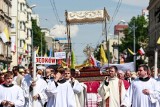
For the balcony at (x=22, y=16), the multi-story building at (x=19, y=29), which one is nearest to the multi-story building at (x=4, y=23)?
the multi-story building at (x=19, y=29)

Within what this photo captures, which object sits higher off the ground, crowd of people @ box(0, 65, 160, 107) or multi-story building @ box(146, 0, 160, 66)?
multi-story building @ box(146, 0, 160, 66)

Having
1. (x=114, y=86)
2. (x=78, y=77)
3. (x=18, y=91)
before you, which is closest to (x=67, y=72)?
(x=18, y=91)

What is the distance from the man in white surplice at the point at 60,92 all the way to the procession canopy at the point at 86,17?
10.0 metres

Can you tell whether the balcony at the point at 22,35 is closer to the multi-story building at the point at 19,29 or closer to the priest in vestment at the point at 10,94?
the multi-story building at the point at 19,29

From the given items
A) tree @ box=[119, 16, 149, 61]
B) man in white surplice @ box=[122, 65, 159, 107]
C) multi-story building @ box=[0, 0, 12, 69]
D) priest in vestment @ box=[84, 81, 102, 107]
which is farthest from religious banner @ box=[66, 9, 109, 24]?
tree @ box=[119, 16, 149, 61]

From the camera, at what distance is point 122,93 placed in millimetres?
13648

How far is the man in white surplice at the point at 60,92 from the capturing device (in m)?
12.0

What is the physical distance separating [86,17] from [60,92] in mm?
10757

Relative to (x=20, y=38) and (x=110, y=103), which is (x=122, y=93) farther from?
(x=20, y=38)

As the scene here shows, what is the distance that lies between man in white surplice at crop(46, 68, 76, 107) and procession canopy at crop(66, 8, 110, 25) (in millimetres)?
10027

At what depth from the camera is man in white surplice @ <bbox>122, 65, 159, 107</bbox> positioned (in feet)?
37.0

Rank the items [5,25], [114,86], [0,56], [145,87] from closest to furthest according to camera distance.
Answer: [145,87] < [114,86] < [0,56] < [5,25]

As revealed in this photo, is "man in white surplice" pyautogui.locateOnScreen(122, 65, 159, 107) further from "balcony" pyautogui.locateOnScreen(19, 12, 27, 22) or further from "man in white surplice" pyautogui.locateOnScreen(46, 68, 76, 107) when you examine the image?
"balcony" pyautogui.locateOnScreen(19, 12, 27, 22)

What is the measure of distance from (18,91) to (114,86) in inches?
116
